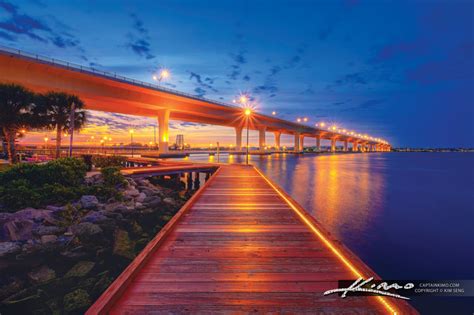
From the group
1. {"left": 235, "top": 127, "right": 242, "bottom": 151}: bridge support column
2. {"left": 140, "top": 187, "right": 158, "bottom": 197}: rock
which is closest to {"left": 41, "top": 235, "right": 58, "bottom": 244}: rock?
{"left": 140, "top": 187, "right": 158, "bottom": 197}: rock

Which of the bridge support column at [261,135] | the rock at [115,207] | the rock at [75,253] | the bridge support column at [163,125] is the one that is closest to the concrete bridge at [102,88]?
the bridge support column at [163,125]

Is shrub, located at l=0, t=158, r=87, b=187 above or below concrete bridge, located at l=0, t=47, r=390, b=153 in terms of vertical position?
below

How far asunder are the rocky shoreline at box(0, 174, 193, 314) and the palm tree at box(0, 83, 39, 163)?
15315 mm

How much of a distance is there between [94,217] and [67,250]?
103 inches

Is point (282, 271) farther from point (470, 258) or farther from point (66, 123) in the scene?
point (66, 123)

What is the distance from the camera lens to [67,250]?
7949 mm

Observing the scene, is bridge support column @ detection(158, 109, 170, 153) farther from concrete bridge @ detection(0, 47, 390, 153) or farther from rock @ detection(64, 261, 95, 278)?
rock @ detection(64, 261, 95, 278)

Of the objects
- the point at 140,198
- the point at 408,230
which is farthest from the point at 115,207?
the point at 408,230

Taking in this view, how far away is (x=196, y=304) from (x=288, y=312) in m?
1.37

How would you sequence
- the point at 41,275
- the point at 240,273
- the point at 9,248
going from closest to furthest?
1. the point at 240,273
2. the point at 41,275
3. the point at 9,248

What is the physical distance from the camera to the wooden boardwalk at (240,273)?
10.6ft

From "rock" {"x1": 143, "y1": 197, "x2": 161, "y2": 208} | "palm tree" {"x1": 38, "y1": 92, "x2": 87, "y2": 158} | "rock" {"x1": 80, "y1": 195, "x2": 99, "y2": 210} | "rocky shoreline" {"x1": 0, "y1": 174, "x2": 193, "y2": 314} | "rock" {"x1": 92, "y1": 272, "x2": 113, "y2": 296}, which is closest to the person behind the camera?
"rocky shoreline" {"x1": 0, "y1": 174, "x2": 193, "y2": 314}

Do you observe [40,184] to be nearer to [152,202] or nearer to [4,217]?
[4,217]

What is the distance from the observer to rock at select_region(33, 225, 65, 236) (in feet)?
28.4
